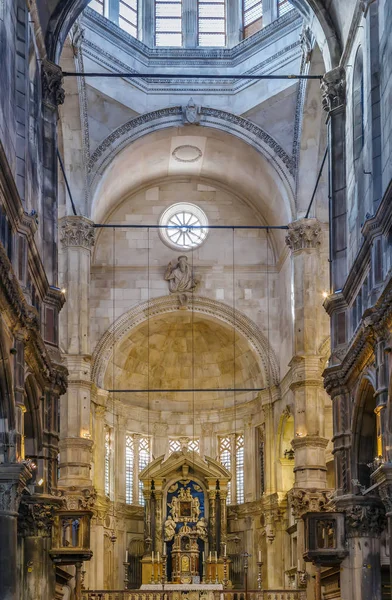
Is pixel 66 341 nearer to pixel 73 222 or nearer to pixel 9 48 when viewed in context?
pixel 73 222

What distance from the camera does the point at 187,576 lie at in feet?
147

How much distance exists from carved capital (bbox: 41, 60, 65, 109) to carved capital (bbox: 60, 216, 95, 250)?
11.3 metres

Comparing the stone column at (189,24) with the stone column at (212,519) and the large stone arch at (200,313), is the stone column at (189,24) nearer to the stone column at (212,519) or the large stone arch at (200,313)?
the large stone arch at (200,313)

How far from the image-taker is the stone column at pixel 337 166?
30.9 m

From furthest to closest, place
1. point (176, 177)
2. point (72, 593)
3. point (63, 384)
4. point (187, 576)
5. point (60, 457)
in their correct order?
point (176, 177) → point (187, 576) → point (60, 457) → point (72, 593) → point (63, 384)

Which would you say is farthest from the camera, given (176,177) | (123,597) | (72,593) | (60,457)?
(176,177)

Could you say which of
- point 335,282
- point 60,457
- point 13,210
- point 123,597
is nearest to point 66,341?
point 60,457

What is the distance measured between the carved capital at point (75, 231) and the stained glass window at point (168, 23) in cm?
846

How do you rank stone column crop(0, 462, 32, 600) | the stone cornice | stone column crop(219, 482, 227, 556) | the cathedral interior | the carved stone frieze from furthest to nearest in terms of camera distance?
1. stone column crop(219, 482, 227, 556)
2. the stone cornice
3. the carved stone frieze
4. the cathedral interior
5. stone column crop(0, 462, 32, 600)

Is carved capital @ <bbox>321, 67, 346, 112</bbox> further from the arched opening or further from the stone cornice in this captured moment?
the stone cornice

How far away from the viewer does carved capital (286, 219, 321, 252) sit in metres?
42.6

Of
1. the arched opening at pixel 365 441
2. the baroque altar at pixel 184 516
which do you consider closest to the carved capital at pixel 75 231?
the baroque altar at pixel 184 516

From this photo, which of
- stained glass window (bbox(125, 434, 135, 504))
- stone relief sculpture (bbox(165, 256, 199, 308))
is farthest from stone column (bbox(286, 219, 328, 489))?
stained glass window (bbox(125, 434, 135, 504))

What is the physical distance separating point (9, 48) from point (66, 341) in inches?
761
